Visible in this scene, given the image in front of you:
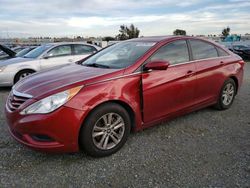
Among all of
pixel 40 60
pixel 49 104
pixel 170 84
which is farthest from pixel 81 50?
pixel 49 104

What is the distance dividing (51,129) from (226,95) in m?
3.64

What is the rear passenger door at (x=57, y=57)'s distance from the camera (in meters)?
8.37

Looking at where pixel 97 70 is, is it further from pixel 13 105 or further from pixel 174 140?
pixel 174 140

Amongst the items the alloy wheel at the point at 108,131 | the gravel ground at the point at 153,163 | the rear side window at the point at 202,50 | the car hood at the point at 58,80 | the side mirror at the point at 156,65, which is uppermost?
the rear side window at the point at 202,50

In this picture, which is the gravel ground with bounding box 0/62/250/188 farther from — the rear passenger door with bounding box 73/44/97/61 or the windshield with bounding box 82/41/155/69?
the rear passenger door with bounding box 73/44/97/61

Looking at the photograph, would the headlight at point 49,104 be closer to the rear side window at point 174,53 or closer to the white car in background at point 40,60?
the rear side window at point 174,53

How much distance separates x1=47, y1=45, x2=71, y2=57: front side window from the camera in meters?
8.62

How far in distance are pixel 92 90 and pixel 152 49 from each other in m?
1.24

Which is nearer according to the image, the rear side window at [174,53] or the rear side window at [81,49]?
the rear side window at [174,53]

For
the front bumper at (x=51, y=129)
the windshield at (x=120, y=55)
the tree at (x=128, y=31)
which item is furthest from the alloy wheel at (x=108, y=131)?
the tree at (x=128, y=31)

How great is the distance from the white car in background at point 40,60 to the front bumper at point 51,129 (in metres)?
4.88

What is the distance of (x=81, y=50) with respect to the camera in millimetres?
9242

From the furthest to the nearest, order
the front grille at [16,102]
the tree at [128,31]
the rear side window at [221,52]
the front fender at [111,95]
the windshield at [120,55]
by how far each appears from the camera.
Answer: the tree at [128,31] → the rear side window at [221,52] → the windshield at [120,55] → the front grille at [16,102] → the front fender at [111,95]

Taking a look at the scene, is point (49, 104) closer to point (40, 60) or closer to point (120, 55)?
point (120, 55)
